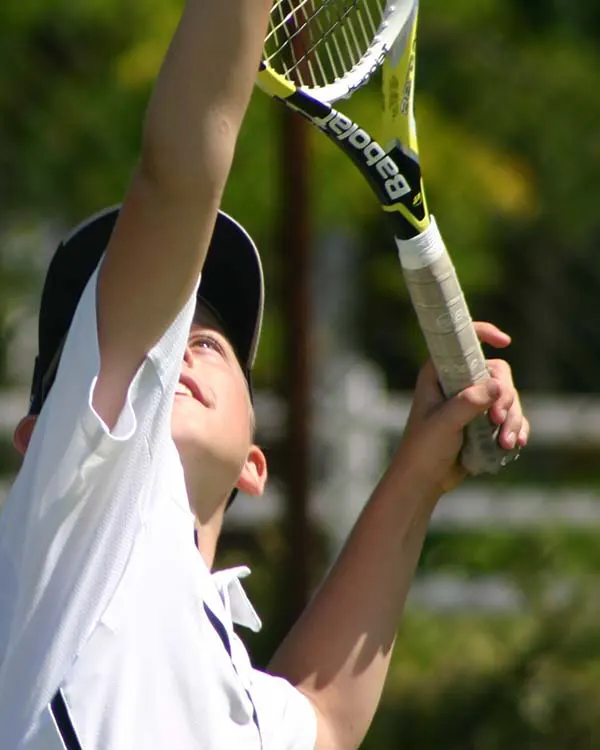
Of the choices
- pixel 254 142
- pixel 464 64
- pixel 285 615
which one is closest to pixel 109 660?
pixel 285 615

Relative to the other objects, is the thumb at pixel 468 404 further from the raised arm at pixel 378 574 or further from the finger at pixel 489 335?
the finger at pixel 489 335

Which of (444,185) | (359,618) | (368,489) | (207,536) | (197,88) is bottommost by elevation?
(368,489)

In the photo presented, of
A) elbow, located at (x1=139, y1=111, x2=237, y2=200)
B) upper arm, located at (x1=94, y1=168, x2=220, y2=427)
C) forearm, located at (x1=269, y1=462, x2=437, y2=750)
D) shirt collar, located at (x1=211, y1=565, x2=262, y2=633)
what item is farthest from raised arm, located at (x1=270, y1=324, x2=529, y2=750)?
elbow, located at (x1=139, y1=111, x2=237, y2=200)

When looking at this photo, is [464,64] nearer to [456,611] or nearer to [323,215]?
[323,215]

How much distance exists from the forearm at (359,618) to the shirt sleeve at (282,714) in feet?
0.22

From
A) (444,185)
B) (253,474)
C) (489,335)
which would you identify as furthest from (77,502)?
(444,185)

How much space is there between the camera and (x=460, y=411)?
7.66 feet

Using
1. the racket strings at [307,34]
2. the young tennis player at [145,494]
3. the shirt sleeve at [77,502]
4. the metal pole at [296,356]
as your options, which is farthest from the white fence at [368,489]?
the shirt sleeve at [77,502]

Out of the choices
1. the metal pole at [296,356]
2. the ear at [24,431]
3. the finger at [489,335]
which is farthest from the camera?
the metal pole at [296,356]

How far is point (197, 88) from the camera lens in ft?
5.62

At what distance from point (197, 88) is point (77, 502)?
18.1 inches

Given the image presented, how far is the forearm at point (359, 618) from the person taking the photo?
7.36 ft

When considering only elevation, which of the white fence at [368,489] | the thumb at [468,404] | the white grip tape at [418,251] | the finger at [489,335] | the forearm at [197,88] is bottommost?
the white fence at [368,489]

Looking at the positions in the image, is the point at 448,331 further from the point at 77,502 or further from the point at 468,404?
the point at 77,502
